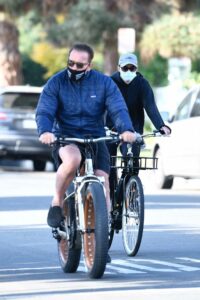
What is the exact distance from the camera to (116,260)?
11984 mm

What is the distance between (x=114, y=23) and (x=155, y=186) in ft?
56.7

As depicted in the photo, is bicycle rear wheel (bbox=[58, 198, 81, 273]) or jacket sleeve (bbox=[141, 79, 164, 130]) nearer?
bicycle rear wheel (bbox=[58, 198, 81, 273])

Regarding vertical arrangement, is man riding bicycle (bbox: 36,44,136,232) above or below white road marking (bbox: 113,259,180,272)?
above

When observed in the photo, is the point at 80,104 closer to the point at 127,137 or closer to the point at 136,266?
the point at 127,137

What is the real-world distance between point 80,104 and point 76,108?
42 mm

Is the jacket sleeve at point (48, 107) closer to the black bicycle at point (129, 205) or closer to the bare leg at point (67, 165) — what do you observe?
the bare leg at point (67, 165)

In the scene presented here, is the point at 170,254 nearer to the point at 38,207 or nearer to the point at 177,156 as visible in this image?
the point at 38,207

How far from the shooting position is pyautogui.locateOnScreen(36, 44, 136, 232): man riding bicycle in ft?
35.7

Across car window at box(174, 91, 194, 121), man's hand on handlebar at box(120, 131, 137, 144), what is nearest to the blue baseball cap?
man's hand on handlebar at box(120, 131, 137, 144)

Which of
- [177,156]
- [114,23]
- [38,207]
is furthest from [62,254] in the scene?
[114,23]

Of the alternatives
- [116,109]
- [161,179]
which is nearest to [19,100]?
[161,179]

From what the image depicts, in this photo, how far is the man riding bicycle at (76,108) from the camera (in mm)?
10867

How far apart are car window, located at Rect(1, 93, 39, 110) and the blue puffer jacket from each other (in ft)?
48.6

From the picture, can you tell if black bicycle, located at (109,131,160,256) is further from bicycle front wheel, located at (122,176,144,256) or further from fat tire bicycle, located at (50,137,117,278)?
fat tire bicycle, located at (50,137,117,278)
